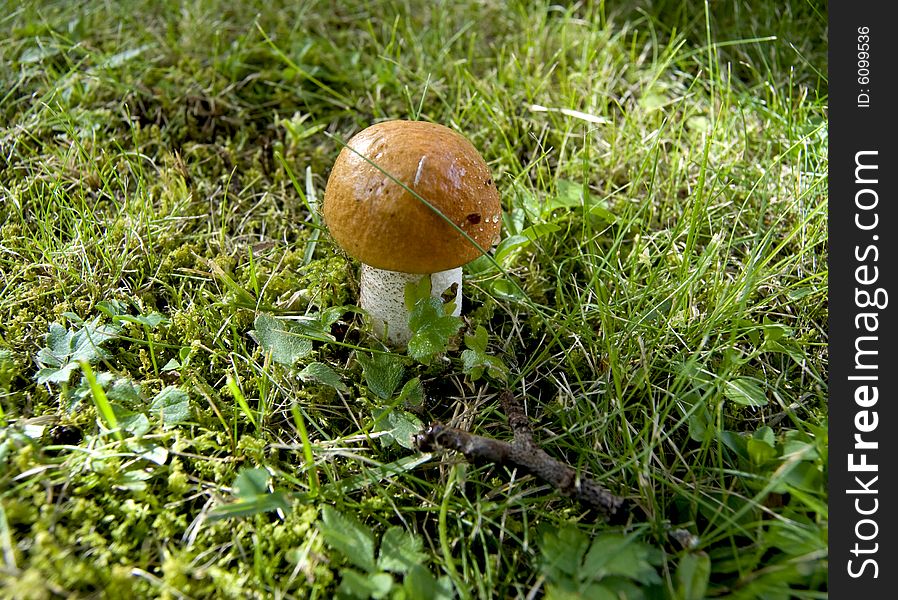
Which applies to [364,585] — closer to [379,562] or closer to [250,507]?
[379,562]

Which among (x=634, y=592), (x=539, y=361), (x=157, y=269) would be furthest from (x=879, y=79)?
(x=157, y=269)

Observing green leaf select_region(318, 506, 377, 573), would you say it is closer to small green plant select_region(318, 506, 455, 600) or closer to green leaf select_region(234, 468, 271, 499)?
small green plant select_region(318, 506, 455, 600)

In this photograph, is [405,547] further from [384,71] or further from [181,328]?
[384,71]

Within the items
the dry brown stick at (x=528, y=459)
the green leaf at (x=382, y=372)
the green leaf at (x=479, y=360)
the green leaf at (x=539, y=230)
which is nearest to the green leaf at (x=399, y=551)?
the dry brown stick at (x=528, y=459)

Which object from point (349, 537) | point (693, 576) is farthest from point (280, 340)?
point (693, 576)

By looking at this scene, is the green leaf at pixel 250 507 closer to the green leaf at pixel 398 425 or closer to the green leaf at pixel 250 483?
the green leaf at pixel 250 483
